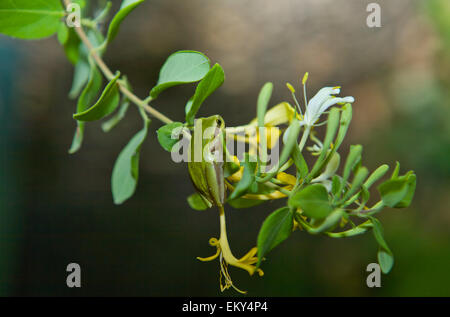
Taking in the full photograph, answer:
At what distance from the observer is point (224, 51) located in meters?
2.34

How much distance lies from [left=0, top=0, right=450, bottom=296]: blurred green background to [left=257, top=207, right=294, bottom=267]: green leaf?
1659 millimetres

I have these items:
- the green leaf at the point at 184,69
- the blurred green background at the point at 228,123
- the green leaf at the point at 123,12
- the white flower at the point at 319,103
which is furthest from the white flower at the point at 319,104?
the blurred green background at the point at 228,123

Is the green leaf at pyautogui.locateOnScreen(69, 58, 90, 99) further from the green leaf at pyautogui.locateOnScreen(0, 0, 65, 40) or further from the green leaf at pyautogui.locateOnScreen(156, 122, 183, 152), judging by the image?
the green leaf at pyautogui.locateOnScreen(156, 122, 183, 152)

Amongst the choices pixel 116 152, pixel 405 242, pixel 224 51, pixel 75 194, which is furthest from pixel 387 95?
pixel 75 194

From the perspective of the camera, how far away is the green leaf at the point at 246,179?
31 cm

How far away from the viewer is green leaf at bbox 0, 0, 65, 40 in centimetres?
47

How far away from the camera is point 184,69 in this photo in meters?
0.40

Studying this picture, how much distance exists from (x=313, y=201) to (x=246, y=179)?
0.18 ft

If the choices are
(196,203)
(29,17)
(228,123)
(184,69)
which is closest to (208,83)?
(184,69)

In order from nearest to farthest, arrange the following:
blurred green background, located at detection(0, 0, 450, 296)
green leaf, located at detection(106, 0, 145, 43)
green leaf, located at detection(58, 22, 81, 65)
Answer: green leaf, located at detection(106, 0, 145, 43) < green leaf, located at detection(58, 22, 81, 65) < blurred green background, located at detection(0, 0, 450, 296)

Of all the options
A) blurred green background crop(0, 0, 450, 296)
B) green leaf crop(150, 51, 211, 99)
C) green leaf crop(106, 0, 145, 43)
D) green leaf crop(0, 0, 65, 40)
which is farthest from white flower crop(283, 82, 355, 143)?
blurred green background crop(0, 0, 450, 296)

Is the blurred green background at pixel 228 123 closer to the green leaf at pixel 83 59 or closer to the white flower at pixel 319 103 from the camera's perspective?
the green leaf at pixel 83 59

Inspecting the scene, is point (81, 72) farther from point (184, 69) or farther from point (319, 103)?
point (319, 103)

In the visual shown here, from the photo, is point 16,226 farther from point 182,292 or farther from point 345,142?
point 345,142
